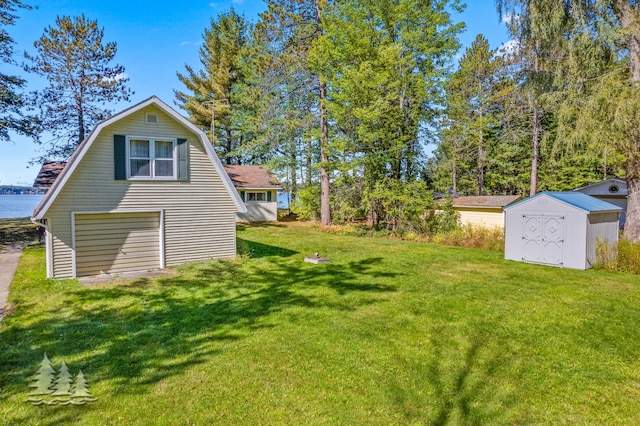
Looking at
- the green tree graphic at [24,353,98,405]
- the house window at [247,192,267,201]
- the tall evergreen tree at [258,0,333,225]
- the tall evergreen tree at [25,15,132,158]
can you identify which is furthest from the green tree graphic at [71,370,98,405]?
the tall evergreen tree at [25,15,132,158]

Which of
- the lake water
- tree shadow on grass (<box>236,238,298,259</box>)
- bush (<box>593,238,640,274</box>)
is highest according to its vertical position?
the lake water

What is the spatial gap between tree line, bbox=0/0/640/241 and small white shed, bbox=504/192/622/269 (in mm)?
2047

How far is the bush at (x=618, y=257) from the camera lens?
10070 mm

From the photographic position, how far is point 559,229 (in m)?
10.5

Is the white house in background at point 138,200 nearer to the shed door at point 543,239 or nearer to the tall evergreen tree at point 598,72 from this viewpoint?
the shed door at point 543,239

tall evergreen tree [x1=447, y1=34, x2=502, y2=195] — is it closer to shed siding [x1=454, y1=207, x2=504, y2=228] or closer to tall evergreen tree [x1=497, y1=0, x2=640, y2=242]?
shed siding [x1=454, y1=207, x2=504, y2=228]

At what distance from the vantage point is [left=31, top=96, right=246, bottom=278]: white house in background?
28.9 feet

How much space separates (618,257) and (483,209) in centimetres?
720

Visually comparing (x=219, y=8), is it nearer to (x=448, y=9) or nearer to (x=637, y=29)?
(x=448, y=9)

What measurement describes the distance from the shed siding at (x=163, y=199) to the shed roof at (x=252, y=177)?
12.5m

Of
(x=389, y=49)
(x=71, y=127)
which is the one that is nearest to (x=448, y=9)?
(x=389, y=49)

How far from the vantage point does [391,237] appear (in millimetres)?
17547

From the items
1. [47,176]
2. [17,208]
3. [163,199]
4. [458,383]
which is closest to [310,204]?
[163,199]

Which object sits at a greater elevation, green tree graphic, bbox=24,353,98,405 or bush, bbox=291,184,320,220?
bush, bbox=291,184,320,220
